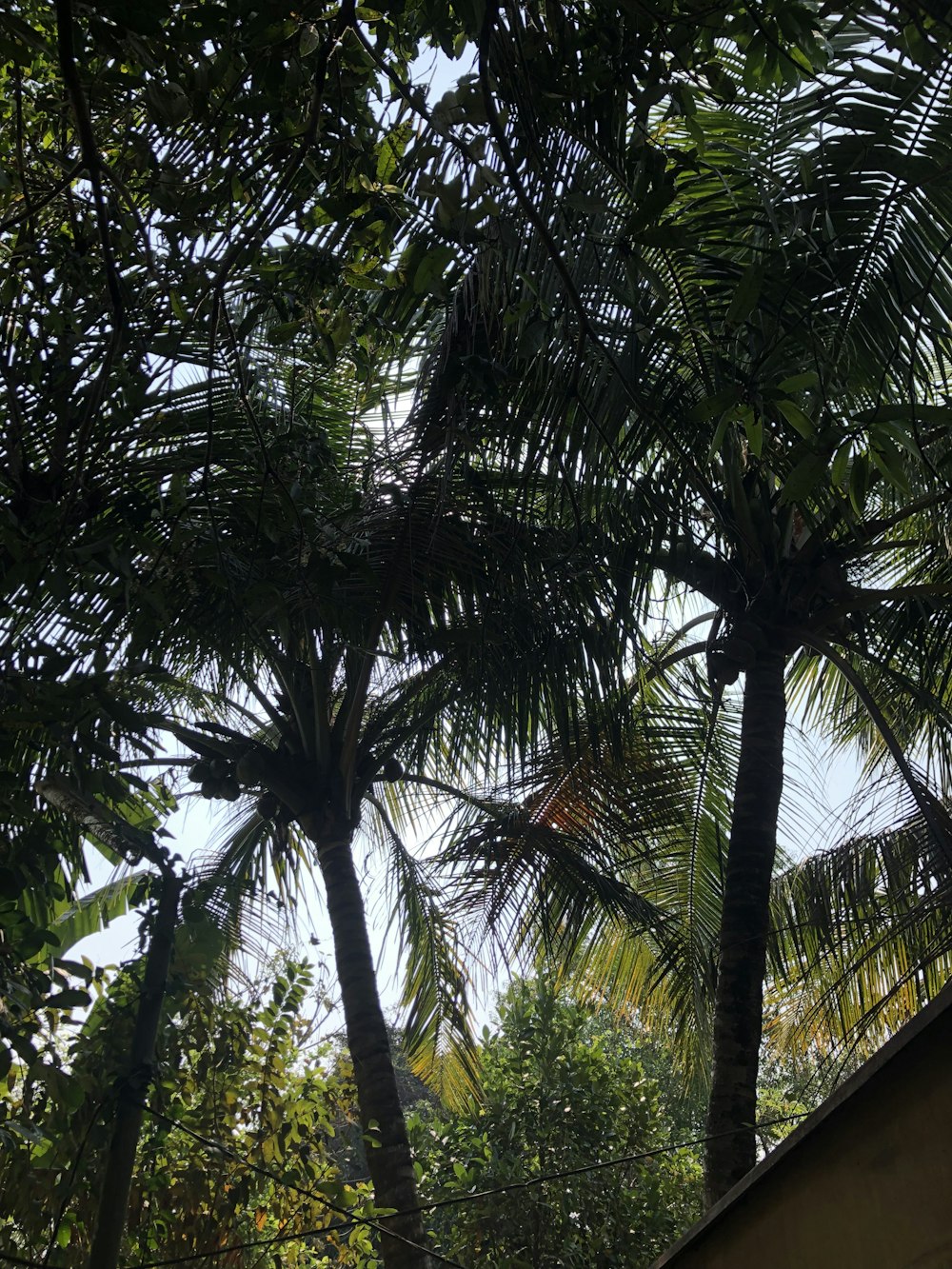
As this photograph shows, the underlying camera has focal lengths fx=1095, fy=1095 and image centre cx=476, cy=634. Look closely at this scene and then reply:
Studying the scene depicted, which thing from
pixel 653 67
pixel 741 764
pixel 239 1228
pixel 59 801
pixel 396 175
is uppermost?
pixel 741 764

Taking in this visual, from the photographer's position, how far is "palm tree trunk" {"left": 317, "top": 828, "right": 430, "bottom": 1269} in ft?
15.9

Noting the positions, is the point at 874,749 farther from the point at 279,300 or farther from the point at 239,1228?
the point at 279,300

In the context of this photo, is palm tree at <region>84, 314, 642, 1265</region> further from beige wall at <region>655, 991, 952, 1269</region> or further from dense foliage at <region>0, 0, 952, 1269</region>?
beige wall at <region>655, 991, 952, 1269</region>

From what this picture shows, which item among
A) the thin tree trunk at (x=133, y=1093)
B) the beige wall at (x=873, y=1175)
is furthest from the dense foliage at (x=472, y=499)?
the beige wall at (x=873, y=1175)

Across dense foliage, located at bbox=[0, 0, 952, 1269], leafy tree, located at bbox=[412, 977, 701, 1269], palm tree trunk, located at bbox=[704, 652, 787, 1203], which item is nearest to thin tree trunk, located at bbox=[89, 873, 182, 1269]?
dense foliage, located at bbox=[0, 0, 952, 1269]

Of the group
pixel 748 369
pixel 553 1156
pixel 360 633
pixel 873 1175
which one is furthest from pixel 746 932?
pixel 553 1156

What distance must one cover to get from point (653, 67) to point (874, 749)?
587cm

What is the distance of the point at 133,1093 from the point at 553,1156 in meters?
6.91

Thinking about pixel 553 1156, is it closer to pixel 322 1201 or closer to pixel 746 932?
pixel 746 932

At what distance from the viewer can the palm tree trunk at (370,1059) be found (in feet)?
15.9

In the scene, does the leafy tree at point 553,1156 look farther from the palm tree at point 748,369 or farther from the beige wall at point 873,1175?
the beige wall at point 873,1175

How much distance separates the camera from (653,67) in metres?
2.28

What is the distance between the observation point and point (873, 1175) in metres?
1.81

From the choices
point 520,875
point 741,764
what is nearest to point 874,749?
point 741,764
